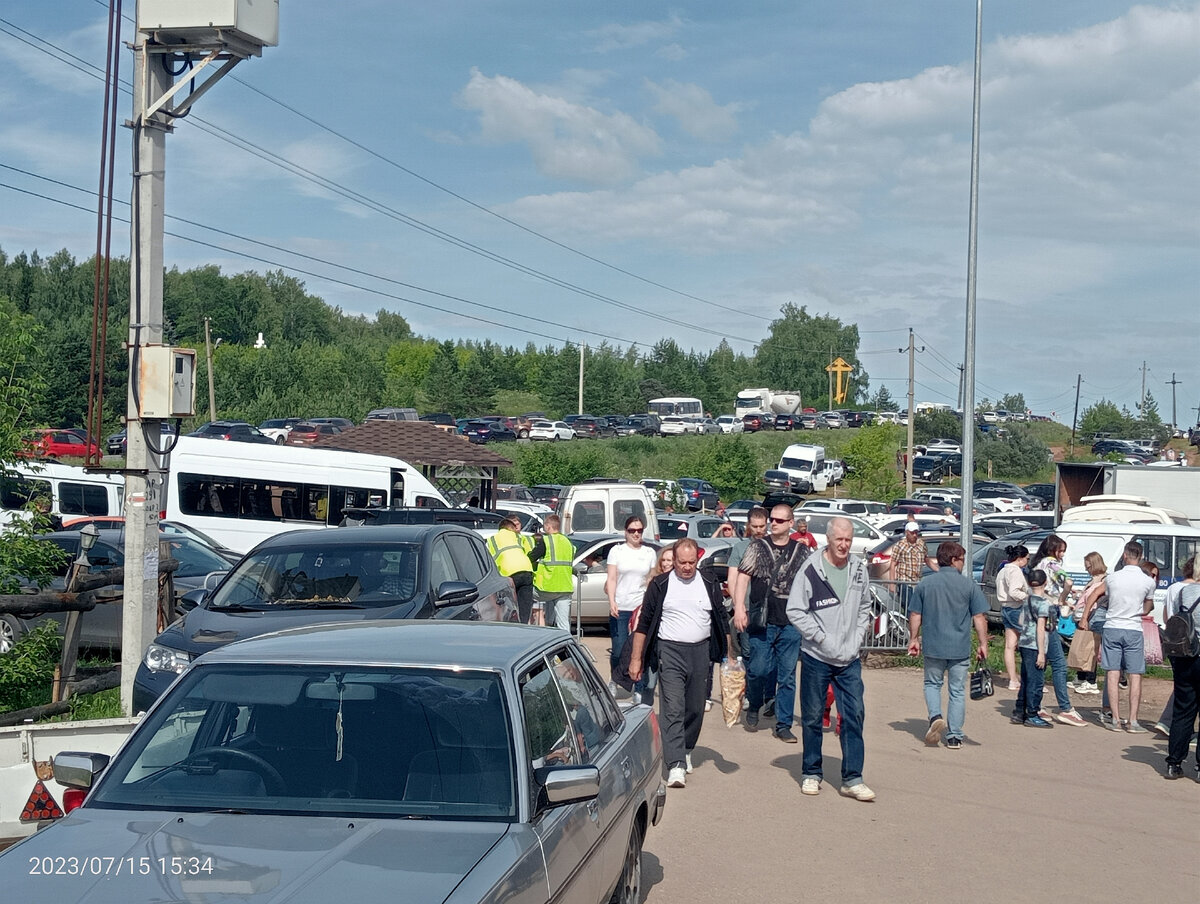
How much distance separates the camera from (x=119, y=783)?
409 centimetres

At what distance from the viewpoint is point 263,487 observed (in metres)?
27.8

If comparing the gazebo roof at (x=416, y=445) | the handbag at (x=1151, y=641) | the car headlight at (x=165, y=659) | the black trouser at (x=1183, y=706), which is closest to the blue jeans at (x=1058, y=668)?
the handbag at (x=1151, y=641)

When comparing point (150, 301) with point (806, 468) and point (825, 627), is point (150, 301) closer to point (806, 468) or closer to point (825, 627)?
point (825, 627)

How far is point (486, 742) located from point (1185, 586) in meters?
7.77

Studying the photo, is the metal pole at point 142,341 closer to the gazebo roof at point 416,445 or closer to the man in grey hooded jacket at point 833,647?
the man in grey hooded jacket at point 833,647

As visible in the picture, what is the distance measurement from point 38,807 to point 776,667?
6.73m

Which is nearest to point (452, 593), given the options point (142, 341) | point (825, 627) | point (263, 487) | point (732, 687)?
point (732, 687)

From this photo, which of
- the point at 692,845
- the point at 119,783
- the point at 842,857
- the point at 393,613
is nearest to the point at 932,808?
the point at 842,857

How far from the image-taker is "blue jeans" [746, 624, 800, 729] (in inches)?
424

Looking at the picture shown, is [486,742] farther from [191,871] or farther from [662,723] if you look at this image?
[662,723]

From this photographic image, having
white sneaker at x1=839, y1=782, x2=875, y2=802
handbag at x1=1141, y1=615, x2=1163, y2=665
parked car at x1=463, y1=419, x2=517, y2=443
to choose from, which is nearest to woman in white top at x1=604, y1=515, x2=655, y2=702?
white sneaker at x1=839, y1=782, x2=875, y2=802

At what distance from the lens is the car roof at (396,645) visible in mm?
4316

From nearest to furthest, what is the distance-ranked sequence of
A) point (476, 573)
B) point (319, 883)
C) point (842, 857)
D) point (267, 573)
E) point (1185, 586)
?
1. point (319, 883)
2. point (842, 857)
3. point (267, 573)
4. point (1185, 586)
5. point (476, 573)

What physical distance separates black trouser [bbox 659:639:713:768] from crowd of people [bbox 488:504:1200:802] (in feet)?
0.03
